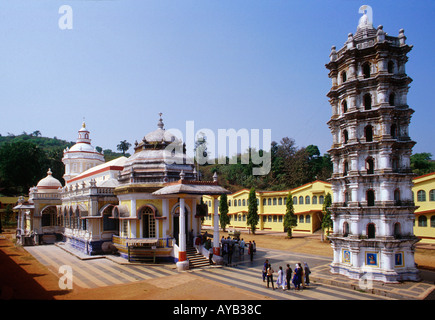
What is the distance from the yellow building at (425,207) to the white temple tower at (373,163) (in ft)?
47.0

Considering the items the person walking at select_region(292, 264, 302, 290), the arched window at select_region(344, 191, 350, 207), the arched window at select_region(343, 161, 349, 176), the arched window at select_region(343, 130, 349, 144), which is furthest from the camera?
the arched window at select_region(343, 130, 349, 144)

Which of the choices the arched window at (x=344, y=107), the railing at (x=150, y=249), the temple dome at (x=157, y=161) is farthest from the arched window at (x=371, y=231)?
the temple dome at (x=157, y=161)

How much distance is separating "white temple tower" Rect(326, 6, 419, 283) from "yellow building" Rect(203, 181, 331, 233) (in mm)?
19774

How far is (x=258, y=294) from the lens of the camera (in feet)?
52.3

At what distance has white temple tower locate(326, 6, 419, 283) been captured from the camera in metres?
17.8

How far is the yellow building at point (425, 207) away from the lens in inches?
1175

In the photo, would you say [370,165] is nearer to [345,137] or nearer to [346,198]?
[345,137]

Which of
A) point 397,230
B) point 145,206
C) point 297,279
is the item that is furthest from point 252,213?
point 297,279

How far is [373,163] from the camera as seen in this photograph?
1897 centimetres

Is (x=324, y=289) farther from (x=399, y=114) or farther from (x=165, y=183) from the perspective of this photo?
(x=165, y=183)

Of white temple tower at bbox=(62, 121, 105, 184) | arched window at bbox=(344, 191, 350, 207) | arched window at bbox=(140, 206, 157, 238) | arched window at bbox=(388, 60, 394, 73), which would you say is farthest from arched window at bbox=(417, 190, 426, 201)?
white temple tower at bbox=(62, 121, 105, 184)

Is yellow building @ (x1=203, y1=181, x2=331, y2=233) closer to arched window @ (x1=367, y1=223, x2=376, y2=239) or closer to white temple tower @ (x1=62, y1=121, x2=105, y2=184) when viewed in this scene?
arched window @ (x1=367, y1=223, x2=376, y2=239)
